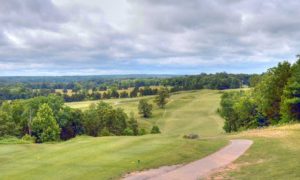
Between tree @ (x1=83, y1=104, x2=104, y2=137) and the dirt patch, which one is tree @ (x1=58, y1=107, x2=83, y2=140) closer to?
tree @ (x1=83, y1=104, x2=104, y2=137)

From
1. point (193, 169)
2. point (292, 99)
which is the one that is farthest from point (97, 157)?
point (292, 99)

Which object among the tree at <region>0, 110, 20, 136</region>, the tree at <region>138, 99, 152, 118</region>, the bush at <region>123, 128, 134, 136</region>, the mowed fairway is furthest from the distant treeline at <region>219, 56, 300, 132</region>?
the tree at <region>0, 110, 20, 136</region>

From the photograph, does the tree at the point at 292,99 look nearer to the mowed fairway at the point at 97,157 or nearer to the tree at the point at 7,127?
the mowed fairway at the point at 97,157

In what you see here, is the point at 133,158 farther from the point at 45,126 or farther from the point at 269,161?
the point at 45,126

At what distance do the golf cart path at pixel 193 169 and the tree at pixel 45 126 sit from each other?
54.7m

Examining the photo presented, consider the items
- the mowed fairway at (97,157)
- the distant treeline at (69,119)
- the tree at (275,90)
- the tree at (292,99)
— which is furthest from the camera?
the distant treeline at (69,119)

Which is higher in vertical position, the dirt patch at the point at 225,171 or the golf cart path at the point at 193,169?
the dirt patch at the point at 225,171

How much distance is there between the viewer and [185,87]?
18625 cm

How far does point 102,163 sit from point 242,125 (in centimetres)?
6371

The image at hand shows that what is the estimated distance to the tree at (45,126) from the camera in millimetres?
76750

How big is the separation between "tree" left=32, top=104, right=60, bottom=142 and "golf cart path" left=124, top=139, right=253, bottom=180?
54.7 m

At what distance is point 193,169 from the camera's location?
2241cm

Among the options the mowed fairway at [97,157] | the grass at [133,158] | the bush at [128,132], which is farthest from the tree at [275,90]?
the bush at [128,132]

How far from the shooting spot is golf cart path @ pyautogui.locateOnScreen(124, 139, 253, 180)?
20547 millimetres
